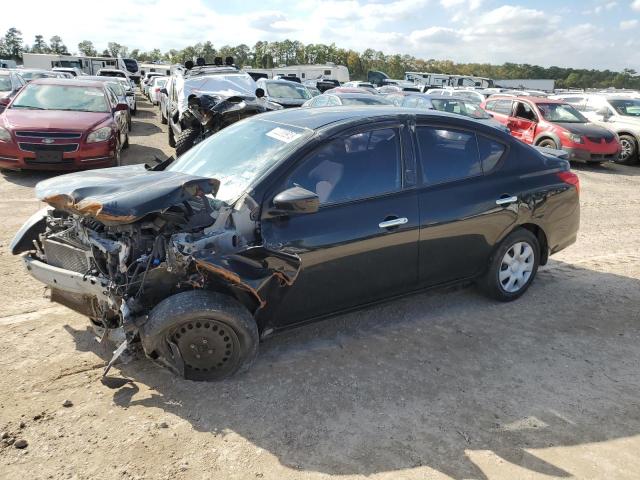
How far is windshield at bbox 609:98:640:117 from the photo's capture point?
1381 centimetres

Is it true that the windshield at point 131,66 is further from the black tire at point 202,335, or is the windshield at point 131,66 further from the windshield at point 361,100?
the black tire at point 202,335

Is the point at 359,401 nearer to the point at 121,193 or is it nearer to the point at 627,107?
the point at 121,193

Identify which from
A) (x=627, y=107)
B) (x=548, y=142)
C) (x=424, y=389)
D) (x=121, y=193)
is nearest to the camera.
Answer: (x=121, y=193)

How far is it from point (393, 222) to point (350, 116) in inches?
34.5

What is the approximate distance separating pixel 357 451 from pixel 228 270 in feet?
4.02

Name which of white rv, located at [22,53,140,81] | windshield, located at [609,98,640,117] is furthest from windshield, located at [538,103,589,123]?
white rv, located at [22,53,140,81]

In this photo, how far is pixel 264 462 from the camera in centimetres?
261

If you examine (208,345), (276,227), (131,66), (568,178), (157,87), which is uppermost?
(131,66)

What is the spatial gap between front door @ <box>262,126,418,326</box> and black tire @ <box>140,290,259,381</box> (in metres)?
0.33

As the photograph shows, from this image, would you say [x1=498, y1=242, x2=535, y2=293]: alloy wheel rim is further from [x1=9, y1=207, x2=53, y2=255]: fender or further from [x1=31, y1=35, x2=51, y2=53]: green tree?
[x1=31, y1=35, x2=51, y2=53]: green tree

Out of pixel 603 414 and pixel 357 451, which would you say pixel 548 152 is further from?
pixel 357 451

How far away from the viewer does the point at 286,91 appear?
15578 millimetres

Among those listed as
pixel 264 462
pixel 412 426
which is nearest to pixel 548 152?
pixel 412 426

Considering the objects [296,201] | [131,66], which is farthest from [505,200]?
[131,66]
